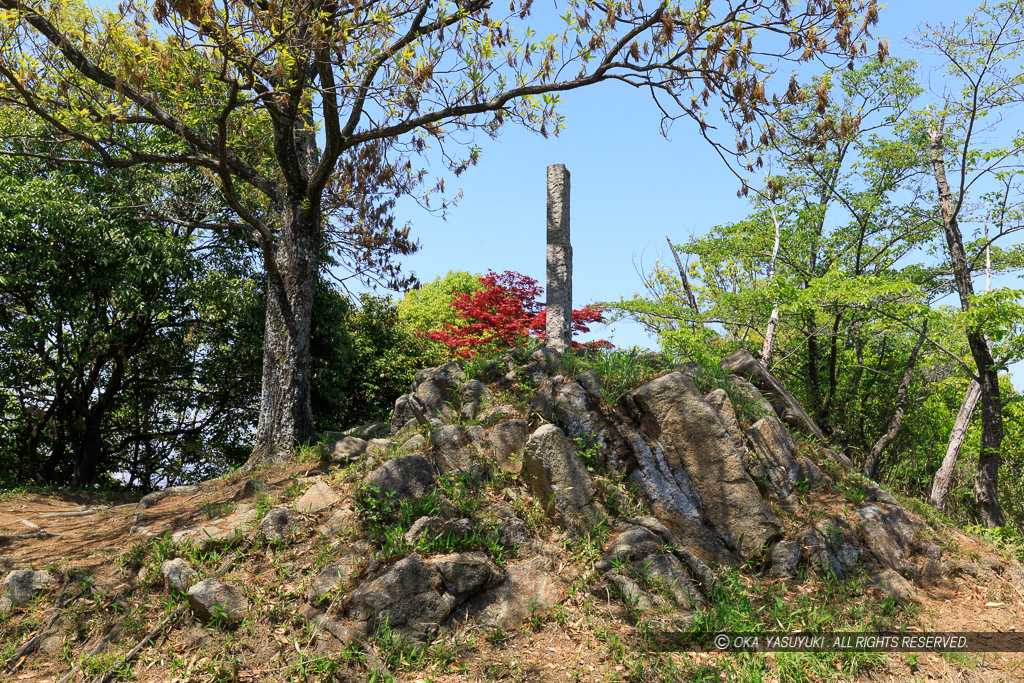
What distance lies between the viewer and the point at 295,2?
7480 millimetres

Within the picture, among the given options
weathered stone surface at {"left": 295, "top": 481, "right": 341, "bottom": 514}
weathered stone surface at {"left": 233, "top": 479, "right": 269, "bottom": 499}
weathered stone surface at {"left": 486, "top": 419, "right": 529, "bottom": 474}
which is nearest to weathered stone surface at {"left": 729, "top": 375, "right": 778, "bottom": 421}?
weathered stone surface at {"left": 486, "top": 419, "right": 529, "bottom": 474}

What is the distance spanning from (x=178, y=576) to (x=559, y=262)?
19.5 ft

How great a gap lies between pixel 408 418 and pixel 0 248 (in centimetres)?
847

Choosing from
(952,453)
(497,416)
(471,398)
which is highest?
(471,398)

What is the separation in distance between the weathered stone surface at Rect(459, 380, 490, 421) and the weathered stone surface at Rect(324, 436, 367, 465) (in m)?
1.43

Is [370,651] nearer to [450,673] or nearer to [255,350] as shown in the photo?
[450,673]

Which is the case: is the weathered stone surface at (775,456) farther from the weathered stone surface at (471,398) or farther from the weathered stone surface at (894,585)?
the weathered stone surface at (471,398)

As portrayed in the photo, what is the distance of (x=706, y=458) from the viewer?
7.20m

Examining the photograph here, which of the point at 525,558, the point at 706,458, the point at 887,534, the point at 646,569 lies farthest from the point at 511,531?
the point at 887,534

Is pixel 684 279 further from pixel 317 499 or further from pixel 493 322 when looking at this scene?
pixel 317 499

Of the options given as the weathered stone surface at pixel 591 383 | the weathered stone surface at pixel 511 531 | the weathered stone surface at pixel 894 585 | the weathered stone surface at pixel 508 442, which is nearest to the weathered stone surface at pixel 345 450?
the weathered stone surface at pixel 508 442

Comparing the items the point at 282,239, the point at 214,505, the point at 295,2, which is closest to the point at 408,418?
the point at 214,505

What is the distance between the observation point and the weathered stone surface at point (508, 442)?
7.26m

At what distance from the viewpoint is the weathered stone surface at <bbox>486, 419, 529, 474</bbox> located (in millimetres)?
7262
